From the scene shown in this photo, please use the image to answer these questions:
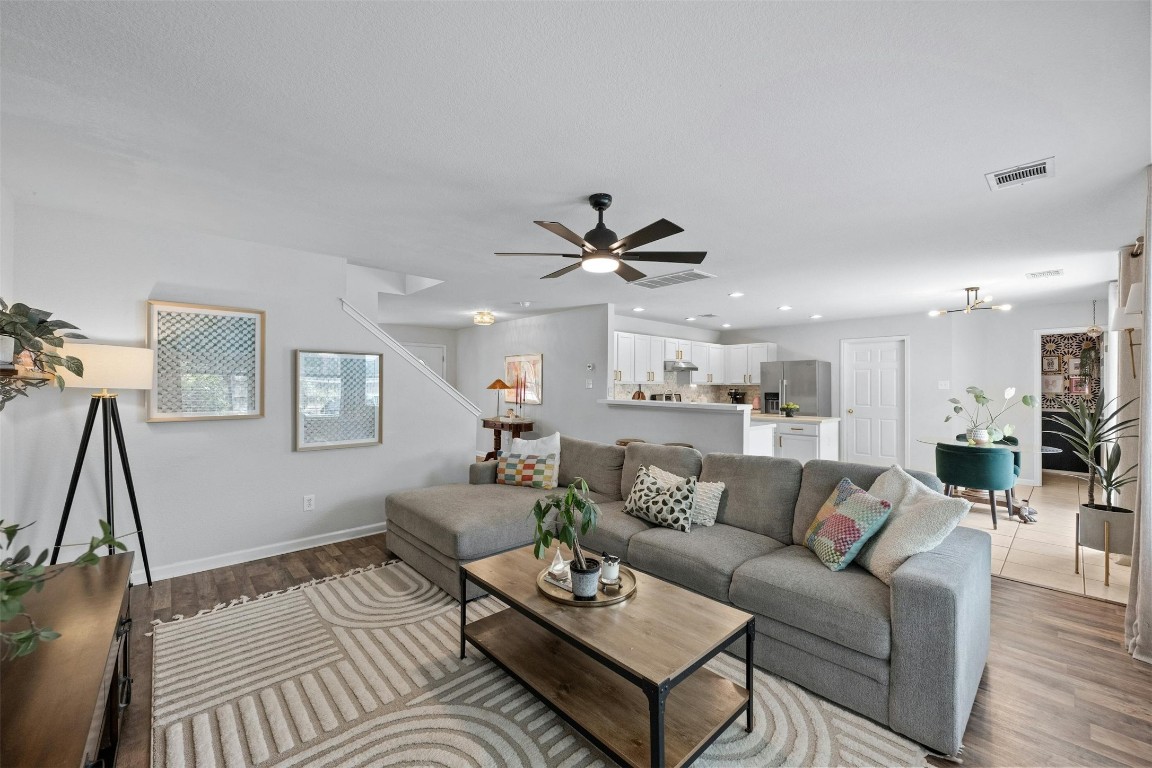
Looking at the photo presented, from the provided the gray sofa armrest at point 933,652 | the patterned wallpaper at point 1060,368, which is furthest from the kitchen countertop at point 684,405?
the patterned wallpaper at point 1060,368

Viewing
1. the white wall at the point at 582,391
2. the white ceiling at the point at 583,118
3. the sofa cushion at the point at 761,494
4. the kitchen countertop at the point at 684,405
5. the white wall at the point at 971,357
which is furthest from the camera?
the white wall at the point at 971,357

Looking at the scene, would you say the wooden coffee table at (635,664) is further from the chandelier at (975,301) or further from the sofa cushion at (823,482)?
the chandelier at (975,301)

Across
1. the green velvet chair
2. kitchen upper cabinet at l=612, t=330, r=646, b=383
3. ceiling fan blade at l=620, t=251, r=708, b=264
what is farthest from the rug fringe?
the green velvet chair

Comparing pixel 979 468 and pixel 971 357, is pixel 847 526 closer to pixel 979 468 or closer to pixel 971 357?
pixel 979 468

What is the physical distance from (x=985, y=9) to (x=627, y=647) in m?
2.24

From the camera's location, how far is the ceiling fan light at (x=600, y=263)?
2580 mm

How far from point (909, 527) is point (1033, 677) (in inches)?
37.3

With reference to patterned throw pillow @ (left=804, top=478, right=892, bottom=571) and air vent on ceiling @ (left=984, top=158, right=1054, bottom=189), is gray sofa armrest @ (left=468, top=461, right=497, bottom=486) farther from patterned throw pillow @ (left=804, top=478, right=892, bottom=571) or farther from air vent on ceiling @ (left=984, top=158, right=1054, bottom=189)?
air vent on ceiling @ (left=984, top=158, right=1054, bottom=189)

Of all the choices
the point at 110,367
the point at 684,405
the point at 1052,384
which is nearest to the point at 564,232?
the point at 110,367

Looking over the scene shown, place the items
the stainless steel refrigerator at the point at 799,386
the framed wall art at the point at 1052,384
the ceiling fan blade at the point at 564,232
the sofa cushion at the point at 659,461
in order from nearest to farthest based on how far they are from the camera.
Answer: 1. the ceiling fan blade at the point at 564,232
2. the sofa cushion at the point at 659,461
3. the framed wall art at the point at 1052,384
4. the stainless steel refrigerator at the point at 799,386

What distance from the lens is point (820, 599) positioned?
6.63 ft

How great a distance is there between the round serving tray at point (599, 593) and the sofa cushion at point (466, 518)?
83 cm

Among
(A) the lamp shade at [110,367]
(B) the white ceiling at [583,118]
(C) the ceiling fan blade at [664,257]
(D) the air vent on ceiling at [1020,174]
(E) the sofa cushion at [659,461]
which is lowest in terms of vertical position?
(E) the sofa cushion at [659,461]

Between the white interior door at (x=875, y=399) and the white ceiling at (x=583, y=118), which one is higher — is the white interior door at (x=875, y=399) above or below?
below
